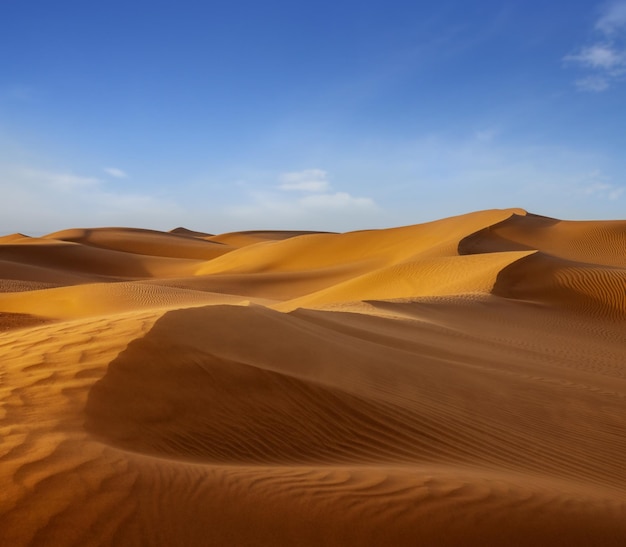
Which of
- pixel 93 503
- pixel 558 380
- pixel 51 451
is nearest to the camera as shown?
pixel 93 503

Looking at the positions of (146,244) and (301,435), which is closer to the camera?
(301,435)

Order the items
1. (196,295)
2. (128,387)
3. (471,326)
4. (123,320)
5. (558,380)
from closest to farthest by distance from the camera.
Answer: (128,387) → (123,320) → (558,380) → (471,326) → (196,295)

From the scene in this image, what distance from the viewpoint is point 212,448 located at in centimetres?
354

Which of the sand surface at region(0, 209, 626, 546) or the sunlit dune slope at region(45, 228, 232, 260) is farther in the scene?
the sunlit dune slope at region(45, 228, 232, 260)

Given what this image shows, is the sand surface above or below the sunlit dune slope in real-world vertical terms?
below

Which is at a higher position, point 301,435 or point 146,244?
point 146,244

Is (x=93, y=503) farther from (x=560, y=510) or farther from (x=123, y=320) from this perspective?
(x=123, y=320)

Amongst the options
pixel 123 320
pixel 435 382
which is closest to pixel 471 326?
pixel 435 382

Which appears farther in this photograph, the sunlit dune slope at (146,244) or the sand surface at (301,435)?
the sunlit dune slope at (146,244)

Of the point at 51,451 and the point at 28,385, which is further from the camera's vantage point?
the point at 28,385

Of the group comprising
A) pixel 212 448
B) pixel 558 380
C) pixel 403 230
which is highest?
pixel 403 230

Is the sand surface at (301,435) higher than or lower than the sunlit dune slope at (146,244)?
lower

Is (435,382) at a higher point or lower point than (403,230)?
lower

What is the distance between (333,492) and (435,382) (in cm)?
364
